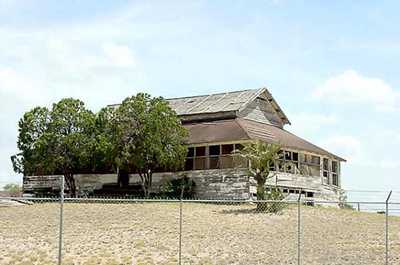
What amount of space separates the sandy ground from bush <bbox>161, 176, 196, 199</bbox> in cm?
533

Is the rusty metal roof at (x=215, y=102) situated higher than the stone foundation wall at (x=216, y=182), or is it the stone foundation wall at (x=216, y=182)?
the rusty metal roof at (x=215, y=102)

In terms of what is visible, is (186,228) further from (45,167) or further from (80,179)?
(80,179)

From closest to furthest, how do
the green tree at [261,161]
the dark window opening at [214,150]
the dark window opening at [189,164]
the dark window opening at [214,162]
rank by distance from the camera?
1. the green tree at [261,161]
2. the dark window opening at [214,162]
3. the dark window opening at [214,150]
4. the dark window opening at [189,164]

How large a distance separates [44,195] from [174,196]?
9288 mm

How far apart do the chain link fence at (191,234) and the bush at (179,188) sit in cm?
475

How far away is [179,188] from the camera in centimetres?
4353

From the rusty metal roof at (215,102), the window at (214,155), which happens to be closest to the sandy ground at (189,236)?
the window at (214,155)

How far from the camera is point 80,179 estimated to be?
160 feet

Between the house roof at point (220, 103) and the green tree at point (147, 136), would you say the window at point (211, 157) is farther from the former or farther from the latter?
the house roof at point (220, 103)

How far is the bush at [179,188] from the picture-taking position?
142 feet

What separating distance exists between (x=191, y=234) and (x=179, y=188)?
1574 centimetres

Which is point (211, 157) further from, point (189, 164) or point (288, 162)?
point (288, 162)

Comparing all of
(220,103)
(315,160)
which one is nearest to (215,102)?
(220,103)

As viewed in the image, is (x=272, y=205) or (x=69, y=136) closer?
(x=272, y=205)
